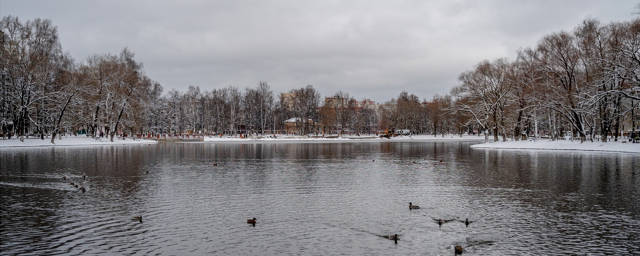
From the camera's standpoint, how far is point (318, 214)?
53.6 feet

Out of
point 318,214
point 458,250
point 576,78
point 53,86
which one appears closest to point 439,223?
point 458,250

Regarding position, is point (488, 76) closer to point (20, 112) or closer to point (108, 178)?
point (108, 178)

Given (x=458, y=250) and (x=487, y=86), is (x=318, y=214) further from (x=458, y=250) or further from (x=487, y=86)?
(x=487, y=86)

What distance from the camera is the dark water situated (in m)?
12.3

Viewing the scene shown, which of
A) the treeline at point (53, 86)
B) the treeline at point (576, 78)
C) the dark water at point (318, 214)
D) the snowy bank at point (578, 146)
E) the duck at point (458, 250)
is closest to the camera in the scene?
the duck at point (458, 250)

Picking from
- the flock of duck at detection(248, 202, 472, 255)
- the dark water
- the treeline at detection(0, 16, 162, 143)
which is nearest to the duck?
the flock of duck at detection(248, 202, 472, 255)

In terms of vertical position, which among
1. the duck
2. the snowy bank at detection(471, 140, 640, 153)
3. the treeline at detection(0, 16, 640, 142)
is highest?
the treeline at detection(0, 16, 640, 142)

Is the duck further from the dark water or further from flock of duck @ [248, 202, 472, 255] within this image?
the dark water

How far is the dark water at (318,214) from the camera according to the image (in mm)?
12266

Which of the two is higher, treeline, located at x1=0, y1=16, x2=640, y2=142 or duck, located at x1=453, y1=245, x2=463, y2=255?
treeline, located at x1=0, y1=16, x2=640, y2=142

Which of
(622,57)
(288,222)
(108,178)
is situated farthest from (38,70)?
(622,57)

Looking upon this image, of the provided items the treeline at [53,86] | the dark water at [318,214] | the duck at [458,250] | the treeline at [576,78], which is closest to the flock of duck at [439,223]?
the duck at [458,250]

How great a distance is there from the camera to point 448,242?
12672 millimetres

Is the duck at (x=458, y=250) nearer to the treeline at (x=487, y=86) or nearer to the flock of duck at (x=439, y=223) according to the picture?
the flock of duck at (x=439, y=223)
